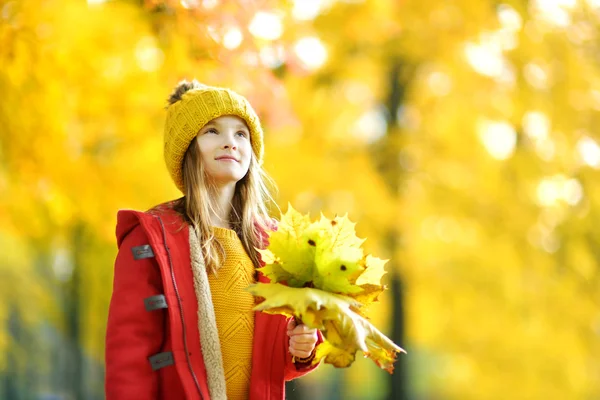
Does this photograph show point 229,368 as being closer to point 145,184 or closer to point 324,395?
point 145,184

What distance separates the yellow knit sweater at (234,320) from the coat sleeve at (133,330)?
0.18 metres

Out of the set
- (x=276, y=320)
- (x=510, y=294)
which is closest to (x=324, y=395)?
(x=510, y=294)

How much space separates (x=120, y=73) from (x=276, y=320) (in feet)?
15.3

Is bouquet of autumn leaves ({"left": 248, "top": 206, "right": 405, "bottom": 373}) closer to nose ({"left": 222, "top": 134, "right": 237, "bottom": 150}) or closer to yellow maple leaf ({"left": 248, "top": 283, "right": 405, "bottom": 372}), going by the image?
yellow maple leaf ({"left": 248, "top": 283, "right": 405, "bottom": 372})

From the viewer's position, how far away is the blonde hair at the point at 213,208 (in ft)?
8.20

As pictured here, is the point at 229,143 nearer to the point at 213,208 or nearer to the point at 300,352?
the point at 213,208

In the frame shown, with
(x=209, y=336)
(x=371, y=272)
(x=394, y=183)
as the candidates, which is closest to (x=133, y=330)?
(x=209, y=336)

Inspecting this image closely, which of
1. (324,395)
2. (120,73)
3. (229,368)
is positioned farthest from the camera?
(324,395)

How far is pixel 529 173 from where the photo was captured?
24.1 feet

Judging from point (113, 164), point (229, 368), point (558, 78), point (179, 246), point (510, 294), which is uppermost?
point (558, 78)

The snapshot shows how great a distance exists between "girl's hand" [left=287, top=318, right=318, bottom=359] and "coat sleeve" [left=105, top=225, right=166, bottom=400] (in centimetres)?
38

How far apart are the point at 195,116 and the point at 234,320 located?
2.13ft

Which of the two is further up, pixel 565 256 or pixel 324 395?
pixel 565 256

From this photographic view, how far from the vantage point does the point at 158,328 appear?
2336mm
